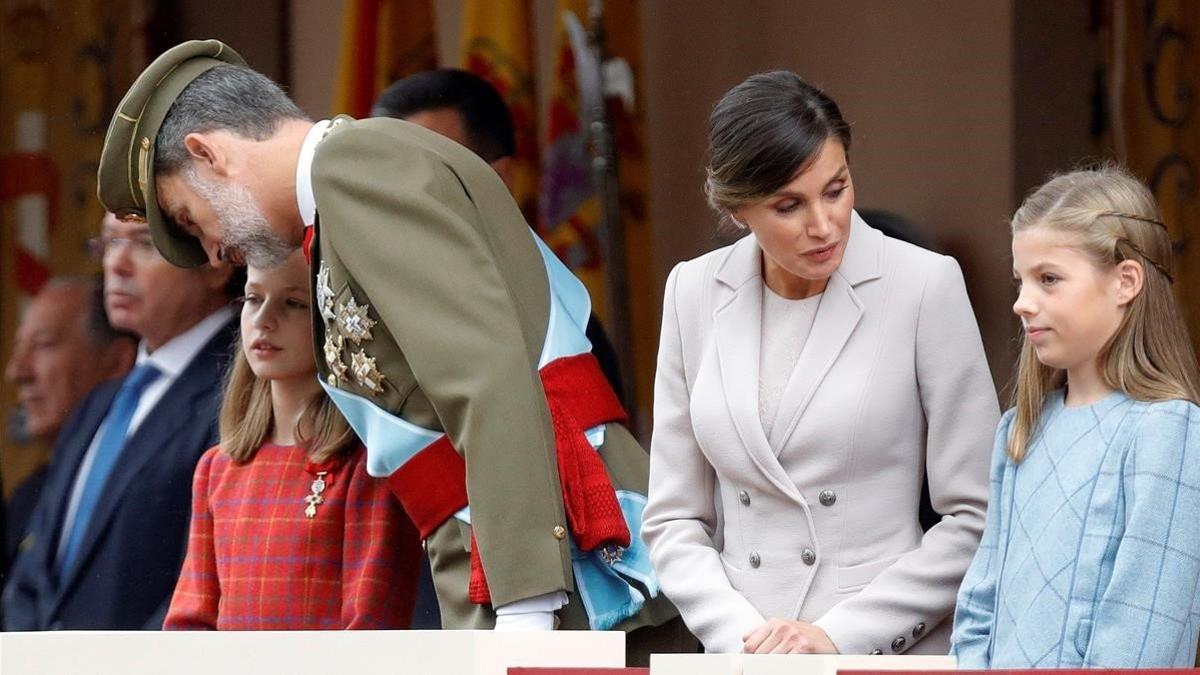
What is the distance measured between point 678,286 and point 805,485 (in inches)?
15.0

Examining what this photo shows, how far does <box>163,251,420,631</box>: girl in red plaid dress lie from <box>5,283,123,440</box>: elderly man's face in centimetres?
188

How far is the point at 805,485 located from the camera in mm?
2693

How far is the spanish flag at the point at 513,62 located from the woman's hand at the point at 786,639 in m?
2.68

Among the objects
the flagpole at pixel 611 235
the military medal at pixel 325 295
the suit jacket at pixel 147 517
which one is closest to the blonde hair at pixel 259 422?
the military medal at pixel 325 295

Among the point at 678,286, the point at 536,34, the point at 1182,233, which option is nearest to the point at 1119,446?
the point at 678,286

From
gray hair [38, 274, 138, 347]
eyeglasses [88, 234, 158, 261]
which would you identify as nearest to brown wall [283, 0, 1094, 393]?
gray hair [38, 274, 138, 347]

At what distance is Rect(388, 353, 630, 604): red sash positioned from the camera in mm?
2773

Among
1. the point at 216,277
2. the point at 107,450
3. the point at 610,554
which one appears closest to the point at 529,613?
the point at 610,554

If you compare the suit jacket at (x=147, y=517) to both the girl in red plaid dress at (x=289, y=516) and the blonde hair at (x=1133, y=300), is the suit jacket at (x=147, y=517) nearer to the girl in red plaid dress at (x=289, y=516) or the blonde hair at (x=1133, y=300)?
the girl in red plaid dress at (x=289, y=516)

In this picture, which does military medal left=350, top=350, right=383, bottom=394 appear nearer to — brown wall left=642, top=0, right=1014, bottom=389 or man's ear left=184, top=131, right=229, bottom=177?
man's ear left=184, top=131, right=229, bottom=177

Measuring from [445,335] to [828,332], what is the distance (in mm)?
518

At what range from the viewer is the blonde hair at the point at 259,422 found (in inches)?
127

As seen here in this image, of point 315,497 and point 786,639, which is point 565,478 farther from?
point 315,497

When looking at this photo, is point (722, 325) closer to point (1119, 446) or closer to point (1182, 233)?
point (1119, 446)
